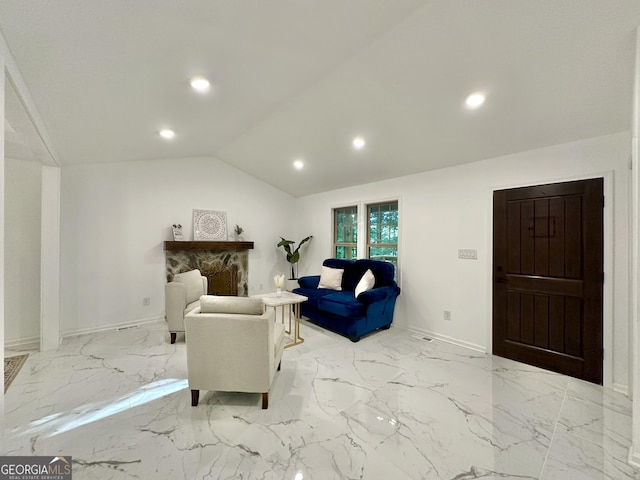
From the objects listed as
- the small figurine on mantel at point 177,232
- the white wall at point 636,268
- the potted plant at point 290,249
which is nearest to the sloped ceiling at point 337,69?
the white wall at point 636,268

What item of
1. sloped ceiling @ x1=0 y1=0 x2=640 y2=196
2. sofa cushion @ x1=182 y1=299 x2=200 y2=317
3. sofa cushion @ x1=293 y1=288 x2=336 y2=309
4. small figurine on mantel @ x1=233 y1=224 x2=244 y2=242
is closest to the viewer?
sloped ceiling @ x1=0 y1=0 x2=640 y2=196

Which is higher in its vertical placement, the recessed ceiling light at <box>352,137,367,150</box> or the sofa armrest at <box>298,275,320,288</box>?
the recessed ceiling light at <box>352,137,367,150</box>

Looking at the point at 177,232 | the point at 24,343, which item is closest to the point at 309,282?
the point at 177,232

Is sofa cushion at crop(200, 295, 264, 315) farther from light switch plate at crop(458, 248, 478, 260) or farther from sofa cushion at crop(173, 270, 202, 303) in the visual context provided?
light switch plate at crop(458, 248, 478, 260)

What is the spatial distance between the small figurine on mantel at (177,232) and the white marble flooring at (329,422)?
197 cm

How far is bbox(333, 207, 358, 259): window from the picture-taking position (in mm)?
4941

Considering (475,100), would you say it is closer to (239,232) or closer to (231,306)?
(231,306)

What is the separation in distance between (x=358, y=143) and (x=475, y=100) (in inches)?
54.9

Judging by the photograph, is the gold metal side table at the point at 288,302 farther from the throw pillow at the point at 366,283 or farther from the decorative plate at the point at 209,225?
the decorative plate at the point at 209,225

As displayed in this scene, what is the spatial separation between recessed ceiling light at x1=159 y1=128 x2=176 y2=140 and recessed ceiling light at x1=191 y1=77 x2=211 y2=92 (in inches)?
43.1

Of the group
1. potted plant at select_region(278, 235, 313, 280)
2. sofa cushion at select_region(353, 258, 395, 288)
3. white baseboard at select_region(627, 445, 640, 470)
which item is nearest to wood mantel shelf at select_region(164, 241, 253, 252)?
potted plant at select_region(278, 235, 313, 280)

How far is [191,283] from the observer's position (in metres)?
3.55

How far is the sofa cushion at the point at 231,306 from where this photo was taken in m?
2.06

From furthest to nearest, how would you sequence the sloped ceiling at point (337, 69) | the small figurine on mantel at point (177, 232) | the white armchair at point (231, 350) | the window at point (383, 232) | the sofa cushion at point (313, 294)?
the small figurine on mantel at point (177, 232)
the window at point (383, 232)
the sofa cushion at point (313, 294)
the white armchair at point (231, 350)
the sloped ceiling at point (337, 69)
